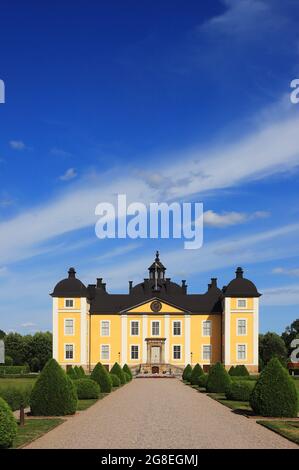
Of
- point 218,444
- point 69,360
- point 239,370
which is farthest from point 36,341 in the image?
point 218,444

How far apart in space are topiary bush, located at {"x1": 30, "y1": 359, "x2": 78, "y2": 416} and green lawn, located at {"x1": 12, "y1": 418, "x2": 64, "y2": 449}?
3.75 feet

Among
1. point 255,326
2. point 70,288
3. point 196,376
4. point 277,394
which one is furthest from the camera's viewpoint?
point 70,288

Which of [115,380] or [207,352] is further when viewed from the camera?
[207,352]

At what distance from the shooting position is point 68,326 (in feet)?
204

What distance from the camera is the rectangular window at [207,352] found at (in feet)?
210

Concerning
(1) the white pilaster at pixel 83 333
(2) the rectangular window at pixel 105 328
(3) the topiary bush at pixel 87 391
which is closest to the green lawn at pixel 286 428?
(3) the topiary bush at pixel 87 391

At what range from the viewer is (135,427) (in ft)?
51.3

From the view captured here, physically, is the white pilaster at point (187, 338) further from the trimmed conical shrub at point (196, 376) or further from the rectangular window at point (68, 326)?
the trimmed conical shrub at point (196, 376)

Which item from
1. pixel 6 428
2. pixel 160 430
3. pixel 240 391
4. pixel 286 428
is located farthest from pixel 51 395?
pixel 240 391

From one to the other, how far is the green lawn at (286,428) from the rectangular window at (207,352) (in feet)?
155

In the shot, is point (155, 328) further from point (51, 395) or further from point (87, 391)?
point (51, 395)

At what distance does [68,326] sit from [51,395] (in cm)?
4397
